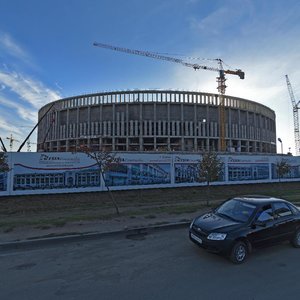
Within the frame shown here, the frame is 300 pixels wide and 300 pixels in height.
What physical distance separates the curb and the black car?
2.43 m

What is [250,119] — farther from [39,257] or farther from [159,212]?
[39,257]

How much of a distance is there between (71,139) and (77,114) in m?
7.45

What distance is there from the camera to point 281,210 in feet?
25.2

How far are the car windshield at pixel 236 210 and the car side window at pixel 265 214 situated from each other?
0.21m

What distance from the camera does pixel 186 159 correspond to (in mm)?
20188

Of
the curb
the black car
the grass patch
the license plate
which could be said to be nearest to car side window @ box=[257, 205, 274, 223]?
the black car

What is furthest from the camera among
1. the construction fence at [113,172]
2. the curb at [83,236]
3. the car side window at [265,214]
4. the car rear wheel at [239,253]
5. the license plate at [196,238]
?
the construction fence at [113,172]

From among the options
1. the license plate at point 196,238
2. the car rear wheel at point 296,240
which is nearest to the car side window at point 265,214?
the car rear wheel at point 296,240

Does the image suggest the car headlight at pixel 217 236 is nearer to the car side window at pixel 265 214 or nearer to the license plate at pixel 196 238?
the license plate at pixel 196 238

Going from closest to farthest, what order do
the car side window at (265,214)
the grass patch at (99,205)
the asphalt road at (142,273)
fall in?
the asphalt road at (142,273) < the car side window at (265,214) < the grass patch at (99,205)

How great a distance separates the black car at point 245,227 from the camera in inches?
253

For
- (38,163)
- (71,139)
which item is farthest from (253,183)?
(71,139)

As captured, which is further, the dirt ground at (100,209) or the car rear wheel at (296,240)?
the dirt ground at (100,209)

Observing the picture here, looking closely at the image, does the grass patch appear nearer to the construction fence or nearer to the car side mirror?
the construction fence
